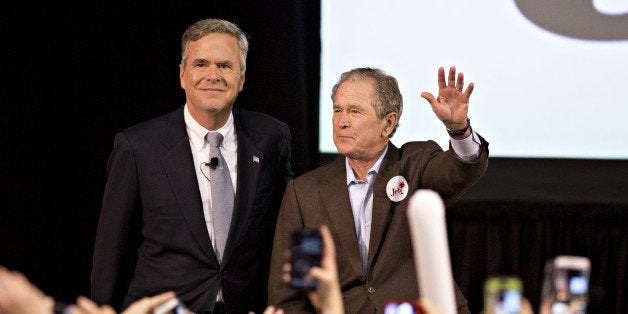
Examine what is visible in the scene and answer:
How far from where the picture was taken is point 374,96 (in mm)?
3402

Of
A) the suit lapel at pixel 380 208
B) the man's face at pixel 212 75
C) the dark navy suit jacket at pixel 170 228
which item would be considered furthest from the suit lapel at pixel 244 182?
the suit lapel at pixel 380 208

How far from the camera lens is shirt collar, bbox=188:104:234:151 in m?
3.47

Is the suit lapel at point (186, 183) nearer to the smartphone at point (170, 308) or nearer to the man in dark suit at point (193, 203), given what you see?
the man in dark suit at point (193, 203)

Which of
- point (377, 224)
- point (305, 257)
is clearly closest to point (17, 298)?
point (305, 257)

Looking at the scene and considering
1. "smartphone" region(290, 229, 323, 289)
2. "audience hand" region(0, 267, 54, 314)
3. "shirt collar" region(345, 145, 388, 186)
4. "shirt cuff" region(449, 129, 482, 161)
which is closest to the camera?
"audience hand" region(0, 267, 54, 314)

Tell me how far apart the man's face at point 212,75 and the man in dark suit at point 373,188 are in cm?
41

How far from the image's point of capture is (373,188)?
3219 mm

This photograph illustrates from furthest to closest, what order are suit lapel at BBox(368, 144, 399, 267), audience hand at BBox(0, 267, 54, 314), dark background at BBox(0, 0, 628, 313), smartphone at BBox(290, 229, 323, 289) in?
dark background at BBox(0, 0, 628, 313) < suit lapel at BBox(368, 144, 399, 267) < smartphone at BBox(290, 229, 323, 289) < audience hand at BBox(0, 267, 54, 314)

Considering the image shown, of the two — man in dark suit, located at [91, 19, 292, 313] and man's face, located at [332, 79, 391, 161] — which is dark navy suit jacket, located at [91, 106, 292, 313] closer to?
man in dark suit, located at [91, 19, 292, 313]

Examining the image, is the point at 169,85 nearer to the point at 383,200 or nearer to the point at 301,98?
the point at 301,98

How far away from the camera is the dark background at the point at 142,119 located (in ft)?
14.8

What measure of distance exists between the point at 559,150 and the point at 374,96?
4.88 feet

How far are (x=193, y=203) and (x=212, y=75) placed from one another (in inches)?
19.5

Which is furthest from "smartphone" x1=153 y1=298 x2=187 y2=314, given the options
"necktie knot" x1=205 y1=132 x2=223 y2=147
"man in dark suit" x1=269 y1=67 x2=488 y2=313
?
"necktie knot" x1=205 y1=132 x2=223 y2=147
